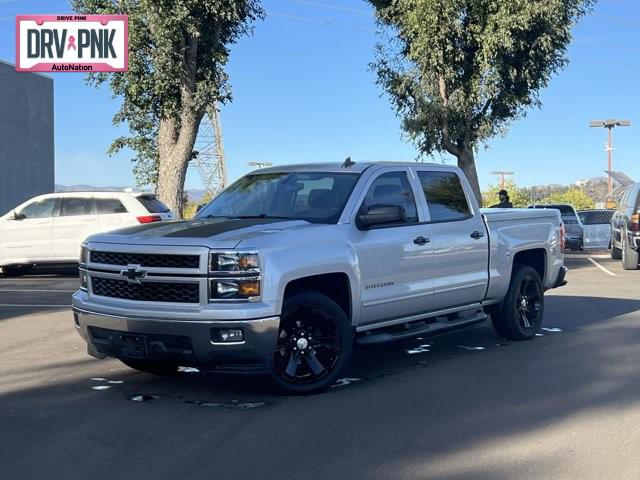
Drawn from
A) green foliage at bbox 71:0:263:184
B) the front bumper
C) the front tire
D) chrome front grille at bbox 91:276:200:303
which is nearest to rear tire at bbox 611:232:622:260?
green foliage at bbox 71:0:263:184

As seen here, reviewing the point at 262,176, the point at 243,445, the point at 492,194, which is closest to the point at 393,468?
the point at 243,445

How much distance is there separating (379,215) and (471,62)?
19475 mm

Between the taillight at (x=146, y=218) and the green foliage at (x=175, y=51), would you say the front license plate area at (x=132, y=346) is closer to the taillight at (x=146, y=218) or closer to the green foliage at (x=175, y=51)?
the taillight at (x=146, y=218)

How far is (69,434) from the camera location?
552cm

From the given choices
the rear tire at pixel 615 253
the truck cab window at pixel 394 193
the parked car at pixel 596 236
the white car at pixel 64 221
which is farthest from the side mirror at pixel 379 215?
the parked car at pixel 596 236

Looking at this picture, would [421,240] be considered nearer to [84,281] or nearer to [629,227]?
[84,281]

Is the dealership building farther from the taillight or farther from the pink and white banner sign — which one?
the taillight

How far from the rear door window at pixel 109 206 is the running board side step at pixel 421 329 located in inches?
399

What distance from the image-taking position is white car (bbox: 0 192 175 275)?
1683 centimetres

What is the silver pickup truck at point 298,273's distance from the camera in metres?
6.09

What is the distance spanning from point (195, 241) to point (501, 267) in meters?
3.92

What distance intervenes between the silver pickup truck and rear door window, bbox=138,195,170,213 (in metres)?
9.10

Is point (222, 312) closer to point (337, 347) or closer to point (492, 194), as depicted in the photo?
point (337, 347)

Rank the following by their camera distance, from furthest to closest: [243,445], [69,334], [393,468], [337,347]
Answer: [69,334], [337,347], [243,445], [393,468]
